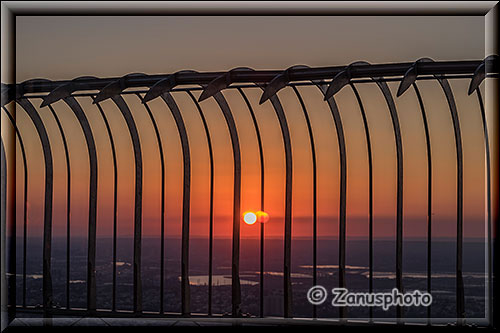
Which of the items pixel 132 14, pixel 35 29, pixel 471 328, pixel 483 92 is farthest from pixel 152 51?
pixel 471 328

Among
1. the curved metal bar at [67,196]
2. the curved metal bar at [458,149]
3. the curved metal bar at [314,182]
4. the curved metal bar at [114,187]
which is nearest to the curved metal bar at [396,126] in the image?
the curved metal bar at [458,149]

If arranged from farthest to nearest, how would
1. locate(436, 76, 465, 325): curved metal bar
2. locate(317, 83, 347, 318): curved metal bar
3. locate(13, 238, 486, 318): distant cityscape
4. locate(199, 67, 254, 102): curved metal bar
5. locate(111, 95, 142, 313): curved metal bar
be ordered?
locate(111, 95, 142, 313): curved metal bar < locate(13, 238, 486, 318): distant cityscape < locate(199, 67, 254, 102): curved metal bar < locate(317, 83, 347, 318): curved metal bar < locate(436, 76, 465, 325): curved metal bar

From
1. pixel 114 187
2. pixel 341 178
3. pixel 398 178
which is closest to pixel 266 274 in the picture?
pixel 341 178

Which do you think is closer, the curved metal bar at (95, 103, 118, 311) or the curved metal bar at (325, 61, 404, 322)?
the curved metal bar at (325, 61, 404, 322)

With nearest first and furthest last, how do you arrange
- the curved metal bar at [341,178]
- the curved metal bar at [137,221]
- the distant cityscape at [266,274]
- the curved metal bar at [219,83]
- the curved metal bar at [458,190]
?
the curved metal bar at [458,190] → the curved metal bar at [341,178] → the curved metal bar at [219,83] → the distant cityscape at [266,274] → the curved metal bar at [137,221]

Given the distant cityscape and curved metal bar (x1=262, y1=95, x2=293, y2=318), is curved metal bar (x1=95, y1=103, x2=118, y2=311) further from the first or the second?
curved metal bar (x1=262, y1=95, x2=293, y2=318)

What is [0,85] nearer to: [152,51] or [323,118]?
[152,51]

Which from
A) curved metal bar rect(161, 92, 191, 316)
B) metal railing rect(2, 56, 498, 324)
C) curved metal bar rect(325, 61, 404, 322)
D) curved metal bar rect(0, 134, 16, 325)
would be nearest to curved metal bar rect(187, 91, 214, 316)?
metal railing rect(2, 56, 498, 324)

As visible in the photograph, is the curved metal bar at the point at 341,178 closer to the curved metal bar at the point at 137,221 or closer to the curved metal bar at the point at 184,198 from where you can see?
the curved metal bar at the point at 184,198
